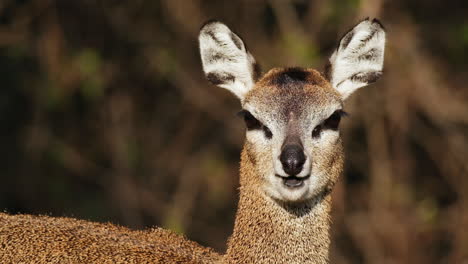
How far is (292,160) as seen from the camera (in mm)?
5469

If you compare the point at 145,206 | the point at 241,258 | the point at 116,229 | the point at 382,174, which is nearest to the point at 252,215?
the point at 241,258

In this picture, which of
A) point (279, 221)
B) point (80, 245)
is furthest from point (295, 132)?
point (80, 245)

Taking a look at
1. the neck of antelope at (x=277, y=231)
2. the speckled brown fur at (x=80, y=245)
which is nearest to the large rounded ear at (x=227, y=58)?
the neck of antelope at (x=277, y=231)

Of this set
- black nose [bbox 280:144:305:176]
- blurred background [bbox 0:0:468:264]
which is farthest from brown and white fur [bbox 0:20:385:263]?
blurred background [bbox 0:0:468:264]

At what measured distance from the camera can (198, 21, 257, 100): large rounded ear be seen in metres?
6.38

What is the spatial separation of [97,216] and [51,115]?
141 cm

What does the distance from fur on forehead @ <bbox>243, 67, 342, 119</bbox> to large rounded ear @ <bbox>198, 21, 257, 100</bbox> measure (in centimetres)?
20

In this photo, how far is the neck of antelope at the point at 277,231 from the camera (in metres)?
5.67

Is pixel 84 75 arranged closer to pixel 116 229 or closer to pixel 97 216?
pixel 97 216

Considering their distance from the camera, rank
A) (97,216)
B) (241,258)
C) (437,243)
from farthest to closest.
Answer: (97,216), (437,243), (241,258)

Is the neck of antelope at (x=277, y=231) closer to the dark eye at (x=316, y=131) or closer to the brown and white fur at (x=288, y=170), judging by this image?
the brown and white fur at (x=288, y=170)

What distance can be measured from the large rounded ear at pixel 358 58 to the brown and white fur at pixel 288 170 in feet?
0.87

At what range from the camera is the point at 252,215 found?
5.75 m

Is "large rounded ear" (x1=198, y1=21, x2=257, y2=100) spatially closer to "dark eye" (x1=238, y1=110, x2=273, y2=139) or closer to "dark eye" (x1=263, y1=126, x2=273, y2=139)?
"dark eye" (x1=238, y1=110, x2=273, y2=139)
